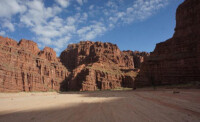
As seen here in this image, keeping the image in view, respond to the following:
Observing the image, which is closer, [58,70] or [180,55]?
[180,55]

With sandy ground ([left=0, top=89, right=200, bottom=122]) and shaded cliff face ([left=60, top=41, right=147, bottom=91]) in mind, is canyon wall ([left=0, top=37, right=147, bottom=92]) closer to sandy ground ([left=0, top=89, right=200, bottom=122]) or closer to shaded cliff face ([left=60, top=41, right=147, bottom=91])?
shaded cliff face ([left=60, top=41, right=147, bottom=91])

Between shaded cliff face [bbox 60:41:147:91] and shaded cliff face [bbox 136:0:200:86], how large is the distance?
41527 mm

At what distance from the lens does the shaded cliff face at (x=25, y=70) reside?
226ft

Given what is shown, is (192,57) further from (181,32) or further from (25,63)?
(25,63)

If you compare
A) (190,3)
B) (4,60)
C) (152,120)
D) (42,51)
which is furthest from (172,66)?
(42,51)

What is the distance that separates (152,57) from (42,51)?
99620 millimetres

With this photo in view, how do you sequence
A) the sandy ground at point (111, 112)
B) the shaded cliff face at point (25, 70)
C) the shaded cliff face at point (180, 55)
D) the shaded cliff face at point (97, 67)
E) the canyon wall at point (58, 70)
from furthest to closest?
the shaded cliff face at point (97, 67) < the canyon wall at point (58, 70) < the shaded cliff face at point (25, 70) < the shaded cliff face at point (180, 55) < the sandy ground at point (111, 112)

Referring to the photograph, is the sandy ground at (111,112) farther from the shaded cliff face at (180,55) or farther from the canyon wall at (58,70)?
the canyon wall at (58,70)

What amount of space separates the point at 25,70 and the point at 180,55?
82.2m

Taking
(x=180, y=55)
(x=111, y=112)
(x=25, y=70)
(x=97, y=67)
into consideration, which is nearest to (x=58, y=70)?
(x=25, y=70)

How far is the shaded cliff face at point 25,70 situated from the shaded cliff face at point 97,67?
13.3 meters

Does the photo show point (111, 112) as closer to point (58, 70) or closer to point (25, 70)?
point (25, 70)

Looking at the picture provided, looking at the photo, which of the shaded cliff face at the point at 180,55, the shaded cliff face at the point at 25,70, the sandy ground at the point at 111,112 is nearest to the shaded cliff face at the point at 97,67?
the shaded cliff face at the point at 25,70

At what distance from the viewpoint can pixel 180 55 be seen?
115 ft
